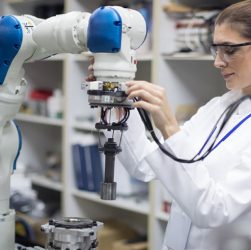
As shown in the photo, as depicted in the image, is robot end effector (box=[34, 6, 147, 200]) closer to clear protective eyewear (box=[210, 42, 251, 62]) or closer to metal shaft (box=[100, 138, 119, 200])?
metal shaft (box=[100, 138, 119, 200])

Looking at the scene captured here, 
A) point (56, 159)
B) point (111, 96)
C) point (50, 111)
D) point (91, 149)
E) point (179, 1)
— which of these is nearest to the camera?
point (111, 96)

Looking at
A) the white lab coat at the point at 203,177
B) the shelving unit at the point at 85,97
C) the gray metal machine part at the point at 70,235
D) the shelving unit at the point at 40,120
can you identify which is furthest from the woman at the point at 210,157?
the shelving unit at the point at 40,120

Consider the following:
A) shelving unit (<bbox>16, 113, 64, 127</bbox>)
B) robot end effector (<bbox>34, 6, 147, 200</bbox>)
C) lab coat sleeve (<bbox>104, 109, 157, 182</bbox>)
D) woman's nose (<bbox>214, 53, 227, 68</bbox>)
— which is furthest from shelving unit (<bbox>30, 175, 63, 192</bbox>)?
robot end effector (<bbox>34, 6, 147, 200</bbox>)

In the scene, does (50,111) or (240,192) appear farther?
(50,111)

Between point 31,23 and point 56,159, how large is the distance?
2034 mm

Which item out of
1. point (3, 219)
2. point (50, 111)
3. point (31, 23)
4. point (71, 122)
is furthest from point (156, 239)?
point (31, 23)

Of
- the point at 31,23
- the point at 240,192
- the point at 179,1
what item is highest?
the point at 179,1

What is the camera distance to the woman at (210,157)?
1.18 metres

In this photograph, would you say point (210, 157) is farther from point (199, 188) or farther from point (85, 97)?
point (85, 97)

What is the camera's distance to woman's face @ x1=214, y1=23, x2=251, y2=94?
142 centimetres

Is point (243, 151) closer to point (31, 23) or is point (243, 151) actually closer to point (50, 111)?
point (31, 23)

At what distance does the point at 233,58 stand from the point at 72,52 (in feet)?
1.54

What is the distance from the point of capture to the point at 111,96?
114cm

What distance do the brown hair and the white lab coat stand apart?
0.20 metres
